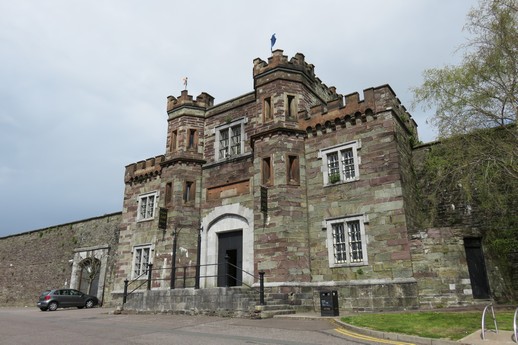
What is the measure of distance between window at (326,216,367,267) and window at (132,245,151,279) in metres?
11.4

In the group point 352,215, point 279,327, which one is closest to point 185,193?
point 352,215

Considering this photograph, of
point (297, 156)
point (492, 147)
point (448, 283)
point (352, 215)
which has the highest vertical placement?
point (297, 156)

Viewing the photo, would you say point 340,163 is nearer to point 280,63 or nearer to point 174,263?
point 280,63

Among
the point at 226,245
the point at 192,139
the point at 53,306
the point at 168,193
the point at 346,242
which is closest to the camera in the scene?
the point at 346,242

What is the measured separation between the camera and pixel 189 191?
2075cm

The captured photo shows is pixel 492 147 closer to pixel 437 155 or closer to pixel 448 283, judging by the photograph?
pixel 437 155

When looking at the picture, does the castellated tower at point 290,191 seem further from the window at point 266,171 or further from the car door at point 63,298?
the car door at point 63,298

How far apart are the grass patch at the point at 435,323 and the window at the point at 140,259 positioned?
14.3 meters

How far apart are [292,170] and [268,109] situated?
11.2 ft

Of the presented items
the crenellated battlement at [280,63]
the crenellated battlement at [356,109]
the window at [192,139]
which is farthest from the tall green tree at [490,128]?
the window at [192,139]

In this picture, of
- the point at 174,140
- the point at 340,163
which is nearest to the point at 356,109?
the point at 340,163

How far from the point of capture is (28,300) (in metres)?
31.9

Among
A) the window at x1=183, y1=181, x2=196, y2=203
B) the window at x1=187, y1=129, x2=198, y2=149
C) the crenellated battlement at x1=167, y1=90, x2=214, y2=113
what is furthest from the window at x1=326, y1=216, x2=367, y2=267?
the crenellated battlement at x1=167, y1=90, x2=214, y2=113

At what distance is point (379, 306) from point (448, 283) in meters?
2.58
